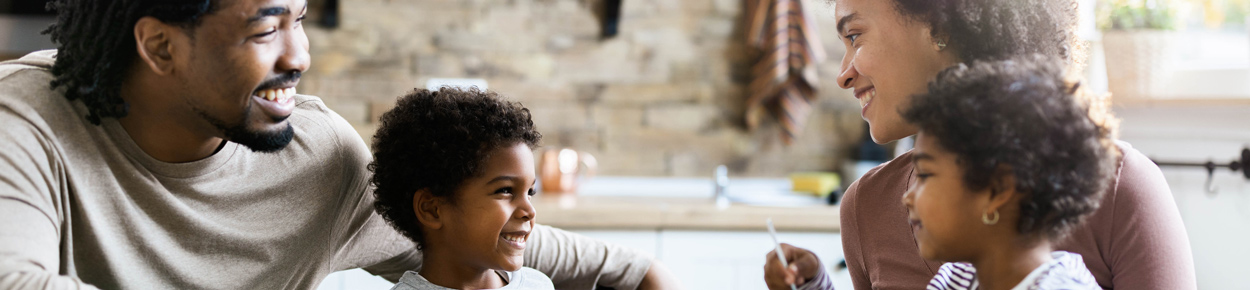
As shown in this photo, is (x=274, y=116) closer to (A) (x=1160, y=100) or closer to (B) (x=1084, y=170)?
(B) (x=1084, y=170)

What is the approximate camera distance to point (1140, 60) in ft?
7.08

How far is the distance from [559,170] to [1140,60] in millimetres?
1527

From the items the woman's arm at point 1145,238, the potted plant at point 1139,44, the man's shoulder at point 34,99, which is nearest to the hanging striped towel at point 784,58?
the potted plant at point 1139,44

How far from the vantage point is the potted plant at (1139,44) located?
210 cm

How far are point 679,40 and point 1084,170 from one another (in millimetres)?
2103

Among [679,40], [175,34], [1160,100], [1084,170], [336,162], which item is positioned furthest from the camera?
[679,40]

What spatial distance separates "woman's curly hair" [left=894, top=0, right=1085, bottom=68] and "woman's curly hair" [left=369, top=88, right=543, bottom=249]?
1.83 feet

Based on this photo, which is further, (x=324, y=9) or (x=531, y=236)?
(x=324, y=9)

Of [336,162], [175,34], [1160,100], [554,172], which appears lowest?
[554,172]

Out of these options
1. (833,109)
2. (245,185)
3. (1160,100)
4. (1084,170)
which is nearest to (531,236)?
(245,185)

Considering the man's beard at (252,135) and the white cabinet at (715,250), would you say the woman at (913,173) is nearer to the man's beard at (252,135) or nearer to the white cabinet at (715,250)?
the man's beard at (252,135)

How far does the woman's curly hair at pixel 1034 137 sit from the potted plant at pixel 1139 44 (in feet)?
4.59

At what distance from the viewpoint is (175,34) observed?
1003 millimetres

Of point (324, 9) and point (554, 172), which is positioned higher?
point (324, 9)
